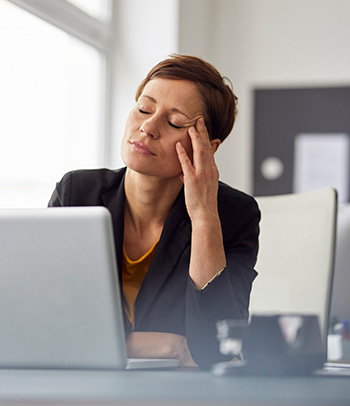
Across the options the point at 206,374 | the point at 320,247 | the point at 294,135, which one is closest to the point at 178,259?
the point at 320,247

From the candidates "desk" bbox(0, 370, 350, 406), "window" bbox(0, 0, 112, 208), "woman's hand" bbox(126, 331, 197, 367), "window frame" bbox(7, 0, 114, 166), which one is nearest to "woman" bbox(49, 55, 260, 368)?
"woman's hand" bbox(126, 331, 197, 367)

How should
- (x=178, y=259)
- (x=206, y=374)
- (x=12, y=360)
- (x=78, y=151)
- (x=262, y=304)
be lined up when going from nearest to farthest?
(x=206, y=374) < (x=12, y=360) < (x=178, y=259) < (x=262, y=304) < (x=78, y=151)

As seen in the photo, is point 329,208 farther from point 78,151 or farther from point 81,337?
point 78,151

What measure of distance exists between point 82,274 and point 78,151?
2.67 m

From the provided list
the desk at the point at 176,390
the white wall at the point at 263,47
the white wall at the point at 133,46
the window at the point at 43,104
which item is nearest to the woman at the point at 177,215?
the desk at the point at 176,390

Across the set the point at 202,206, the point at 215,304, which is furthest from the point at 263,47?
the point at 215,304

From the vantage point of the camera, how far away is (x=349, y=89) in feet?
13.8

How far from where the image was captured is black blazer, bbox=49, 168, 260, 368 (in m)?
1.31

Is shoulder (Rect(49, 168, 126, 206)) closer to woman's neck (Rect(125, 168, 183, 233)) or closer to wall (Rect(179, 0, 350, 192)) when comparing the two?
woman's neck (Rect(125, 168, 183, 233))

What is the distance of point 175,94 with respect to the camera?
4.73ft

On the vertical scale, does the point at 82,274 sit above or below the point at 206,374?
above

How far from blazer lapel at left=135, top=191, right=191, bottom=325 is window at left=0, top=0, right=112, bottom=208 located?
4.69 ft

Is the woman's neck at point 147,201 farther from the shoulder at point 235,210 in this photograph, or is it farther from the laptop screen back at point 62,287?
the laptop screen back at point 62,287

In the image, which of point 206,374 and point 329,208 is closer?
point 206,374
